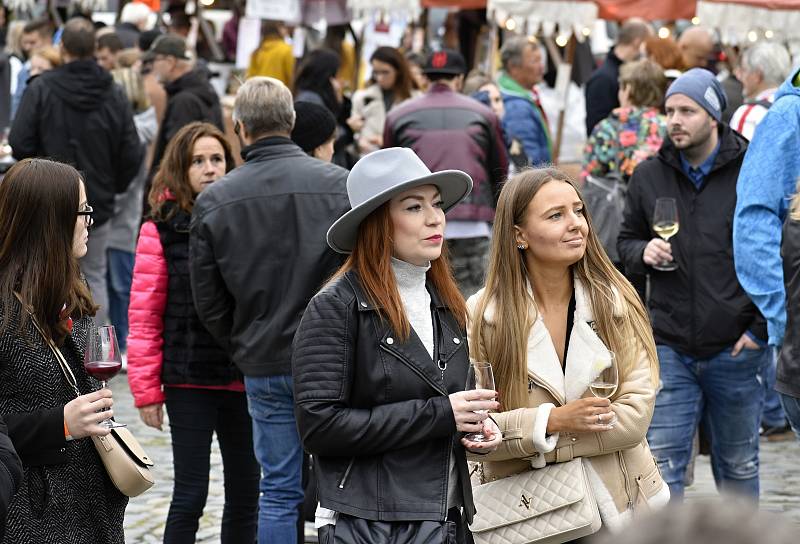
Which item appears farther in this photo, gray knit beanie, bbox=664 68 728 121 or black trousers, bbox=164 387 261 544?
gray knit beanie, bbox=664 68 728 121

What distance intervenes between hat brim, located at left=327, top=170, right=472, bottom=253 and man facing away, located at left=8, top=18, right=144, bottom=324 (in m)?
6.07

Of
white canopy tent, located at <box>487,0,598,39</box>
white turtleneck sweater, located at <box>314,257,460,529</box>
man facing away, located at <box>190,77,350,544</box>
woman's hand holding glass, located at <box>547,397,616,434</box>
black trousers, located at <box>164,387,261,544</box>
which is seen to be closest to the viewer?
white turtleneck sweater, located at <box>314,257,460,529</box>

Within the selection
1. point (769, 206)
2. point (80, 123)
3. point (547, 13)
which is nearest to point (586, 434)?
point (769, 206)

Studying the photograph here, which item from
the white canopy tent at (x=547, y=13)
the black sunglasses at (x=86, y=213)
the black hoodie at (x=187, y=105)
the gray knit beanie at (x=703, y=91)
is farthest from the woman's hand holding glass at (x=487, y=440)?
the white canopy tent at (x=547, y=13)

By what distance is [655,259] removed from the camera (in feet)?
20.0

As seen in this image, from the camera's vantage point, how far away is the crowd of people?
397cm

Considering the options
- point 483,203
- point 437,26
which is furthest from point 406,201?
point 437,26

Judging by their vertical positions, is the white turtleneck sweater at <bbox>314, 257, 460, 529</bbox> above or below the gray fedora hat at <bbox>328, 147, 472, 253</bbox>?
below

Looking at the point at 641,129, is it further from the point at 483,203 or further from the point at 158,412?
the point at 158,412

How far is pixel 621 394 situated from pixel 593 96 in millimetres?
8572

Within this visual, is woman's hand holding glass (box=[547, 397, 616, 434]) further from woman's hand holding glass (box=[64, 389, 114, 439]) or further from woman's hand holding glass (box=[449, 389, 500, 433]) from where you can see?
woman's hand holding glass (box=[64, 389, 114, 439])

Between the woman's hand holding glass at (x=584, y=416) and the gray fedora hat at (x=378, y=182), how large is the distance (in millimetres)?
762

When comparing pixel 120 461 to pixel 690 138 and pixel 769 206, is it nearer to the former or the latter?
pixel 769 206

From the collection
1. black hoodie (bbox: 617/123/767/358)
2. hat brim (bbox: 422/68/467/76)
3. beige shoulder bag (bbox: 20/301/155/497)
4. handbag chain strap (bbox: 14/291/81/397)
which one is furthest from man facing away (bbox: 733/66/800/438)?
hat brim (bbox: 422/68/467/76)
